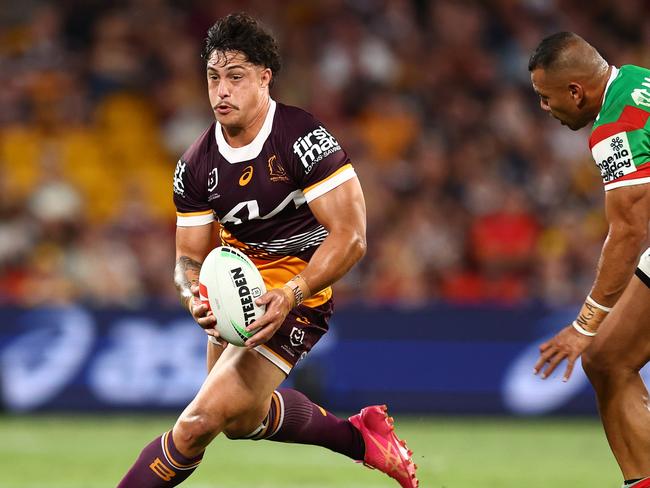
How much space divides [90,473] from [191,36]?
7.79m

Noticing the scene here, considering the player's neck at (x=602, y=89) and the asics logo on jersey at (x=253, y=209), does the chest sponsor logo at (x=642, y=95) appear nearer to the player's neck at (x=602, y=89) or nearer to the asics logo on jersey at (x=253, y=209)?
the player's neck at (x=602, y=89)

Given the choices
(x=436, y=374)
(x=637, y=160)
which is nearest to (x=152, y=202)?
(x=436, y=374)

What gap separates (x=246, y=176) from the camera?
5902 mm

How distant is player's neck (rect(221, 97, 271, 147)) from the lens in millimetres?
5934

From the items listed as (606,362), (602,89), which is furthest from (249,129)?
(606,362)

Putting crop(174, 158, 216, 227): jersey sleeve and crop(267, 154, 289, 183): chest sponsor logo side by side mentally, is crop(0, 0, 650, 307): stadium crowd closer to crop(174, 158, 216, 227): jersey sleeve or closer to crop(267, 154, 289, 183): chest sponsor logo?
crop(174, 158, 216, 227): jersey sleeve

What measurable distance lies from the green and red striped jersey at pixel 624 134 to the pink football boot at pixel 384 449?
1952 mm

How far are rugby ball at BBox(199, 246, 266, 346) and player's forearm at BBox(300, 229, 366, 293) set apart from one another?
0.82 ft

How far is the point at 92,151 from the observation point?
13867 mm

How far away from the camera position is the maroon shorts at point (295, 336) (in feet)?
19.5

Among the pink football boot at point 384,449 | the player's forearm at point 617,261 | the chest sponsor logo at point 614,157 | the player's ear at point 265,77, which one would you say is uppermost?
the player's ear at point 265,77

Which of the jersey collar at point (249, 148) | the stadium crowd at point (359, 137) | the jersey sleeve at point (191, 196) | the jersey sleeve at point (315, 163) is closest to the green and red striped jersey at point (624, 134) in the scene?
the jersey sleeve at point (315, 163)

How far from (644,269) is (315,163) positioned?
5.48 ft

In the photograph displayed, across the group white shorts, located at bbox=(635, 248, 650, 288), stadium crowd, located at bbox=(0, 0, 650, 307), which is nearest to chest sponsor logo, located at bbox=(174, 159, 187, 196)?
white shorts, located at bbox=(635, 248, 650, 288)
